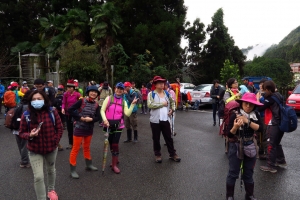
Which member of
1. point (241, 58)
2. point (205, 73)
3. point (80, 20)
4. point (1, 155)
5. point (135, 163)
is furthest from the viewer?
point (241, 58)

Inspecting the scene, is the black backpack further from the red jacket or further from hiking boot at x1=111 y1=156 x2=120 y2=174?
hiking boot at x1=111 y1=156 x2=120 y2=174

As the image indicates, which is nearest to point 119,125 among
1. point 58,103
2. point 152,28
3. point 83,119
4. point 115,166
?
point 83,119

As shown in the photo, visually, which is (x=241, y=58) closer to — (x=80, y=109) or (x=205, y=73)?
(x=205, y=73)

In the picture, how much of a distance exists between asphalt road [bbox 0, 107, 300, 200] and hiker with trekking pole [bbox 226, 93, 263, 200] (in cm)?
49

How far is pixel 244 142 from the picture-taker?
12.7 feet

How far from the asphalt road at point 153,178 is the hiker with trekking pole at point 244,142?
19.3 inches

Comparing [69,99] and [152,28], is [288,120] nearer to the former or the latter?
[69,99]

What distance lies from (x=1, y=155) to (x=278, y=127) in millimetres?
6227

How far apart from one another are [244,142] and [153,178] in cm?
194

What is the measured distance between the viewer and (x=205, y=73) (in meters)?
31.0

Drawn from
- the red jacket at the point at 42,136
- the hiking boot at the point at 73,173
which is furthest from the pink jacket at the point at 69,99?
the red jacket at the point at 42,136

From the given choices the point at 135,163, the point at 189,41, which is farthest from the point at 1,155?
the point at 189,41

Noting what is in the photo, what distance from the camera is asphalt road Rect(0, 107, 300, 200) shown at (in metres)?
4.39

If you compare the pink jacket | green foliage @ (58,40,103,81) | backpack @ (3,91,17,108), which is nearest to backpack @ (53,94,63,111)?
the pink jacket
